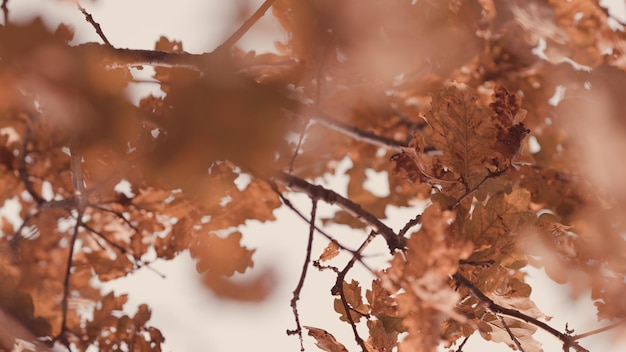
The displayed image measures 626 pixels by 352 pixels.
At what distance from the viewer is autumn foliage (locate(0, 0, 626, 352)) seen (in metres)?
0.41

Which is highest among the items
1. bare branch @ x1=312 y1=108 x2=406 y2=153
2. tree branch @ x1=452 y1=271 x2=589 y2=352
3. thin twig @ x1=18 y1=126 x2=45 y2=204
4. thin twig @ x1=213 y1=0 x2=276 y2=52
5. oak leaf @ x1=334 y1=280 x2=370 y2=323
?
bare branch @ x1=312 y1=108 x2=406 y2=153

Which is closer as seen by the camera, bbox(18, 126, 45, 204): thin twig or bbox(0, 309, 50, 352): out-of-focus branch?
bbox(0, 309, 50, 352): out-of-focus branch

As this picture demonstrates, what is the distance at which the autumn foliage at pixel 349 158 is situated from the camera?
0.41 meters

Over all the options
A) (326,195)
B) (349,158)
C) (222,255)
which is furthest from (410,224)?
Result: (349,158)

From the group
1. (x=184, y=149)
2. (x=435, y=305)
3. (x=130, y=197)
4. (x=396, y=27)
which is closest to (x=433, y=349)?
(x=435, y=305)

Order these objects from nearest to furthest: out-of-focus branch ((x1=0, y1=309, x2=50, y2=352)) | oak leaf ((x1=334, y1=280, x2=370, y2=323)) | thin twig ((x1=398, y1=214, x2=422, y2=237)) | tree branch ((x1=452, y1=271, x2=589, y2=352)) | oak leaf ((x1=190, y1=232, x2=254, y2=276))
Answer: tree branch ((x1=452, y1=271, x2=589, y2=352)) → thin twig ((x1=398, y1=214, x2=422, y2=237)) → oak leaf ((x1=334, y1=280, x2=370, y2=323)) → out-of-focus branch ((x1=0, y1=309, x2=50, y2=352)) → oak leaf ((x1=190, y1=232, x2=254, y2=276))

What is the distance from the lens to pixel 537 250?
0.98 m

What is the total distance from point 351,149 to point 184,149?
68.7 inches

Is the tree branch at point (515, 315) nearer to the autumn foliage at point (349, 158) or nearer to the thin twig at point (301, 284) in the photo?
the autumn foliage at point (349, 158)

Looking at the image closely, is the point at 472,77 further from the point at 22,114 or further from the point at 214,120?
the point at 214,120

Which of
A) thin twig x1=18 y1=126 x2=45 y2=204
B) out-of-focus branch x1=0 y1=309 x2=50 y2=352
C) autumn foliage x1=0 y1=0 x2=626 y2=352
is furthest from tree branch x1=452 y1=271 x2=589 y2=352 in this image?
thin twig x1=18 y1=126 x2=45 y2=204

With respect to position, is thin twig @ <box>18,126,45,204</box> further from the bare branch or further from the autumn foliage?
the bare branch

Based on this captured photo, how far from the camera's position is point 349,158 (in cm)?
222

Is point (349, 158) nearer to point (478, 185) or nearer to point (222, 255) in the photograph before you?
point (222, 255)
